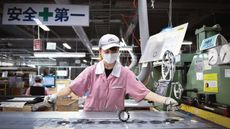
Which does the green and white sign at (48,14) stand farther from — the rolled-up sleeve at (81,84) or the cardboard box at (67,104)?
the rolled-up sleeve at (81,84)

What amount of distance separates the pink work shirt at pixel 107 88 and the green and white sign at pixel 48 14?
9.93ft

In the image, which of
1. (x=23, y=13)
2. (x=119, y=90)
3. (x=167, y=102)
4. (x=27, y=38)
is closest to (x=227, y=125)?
(x=167, y=102)

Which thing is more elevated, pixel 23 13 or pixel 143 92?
pixel 23 13

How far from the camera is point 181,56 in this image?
302 cm

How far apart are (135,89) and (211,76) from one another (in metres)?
0.65

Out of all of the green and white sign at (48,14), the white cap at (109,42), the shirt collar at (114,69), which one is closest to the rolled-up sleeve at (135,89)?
the shirt collar at (114,69)

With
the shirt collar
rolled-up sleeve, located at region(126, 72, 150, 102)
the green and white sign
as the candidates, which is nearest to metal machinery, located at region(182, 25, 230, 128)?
rolled-up sleeve, located at region(126, 72, 150, 102)

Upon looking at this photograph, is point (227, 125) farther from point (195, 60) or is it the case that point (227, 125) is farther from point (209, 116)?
point (195, 60)

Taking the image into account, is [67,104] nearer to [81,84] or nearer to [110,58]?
[81,84]

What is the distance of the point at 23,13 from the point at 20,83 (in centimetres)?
456

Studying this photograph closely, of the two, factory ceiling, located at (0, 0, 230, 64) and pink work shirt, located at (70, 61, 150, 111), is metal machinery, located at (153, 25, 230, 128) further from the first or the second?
factory ceiling, located at (0, 0, 230, 64)

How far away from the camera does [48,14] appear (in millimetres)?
5207

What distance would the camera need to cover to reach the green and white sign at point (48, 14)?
5188 millimetres

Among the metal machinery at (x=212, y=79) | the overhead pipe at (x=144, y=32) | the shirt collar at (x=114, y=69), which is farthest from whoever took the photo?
the overhead pipe at (x=144, y=32)
